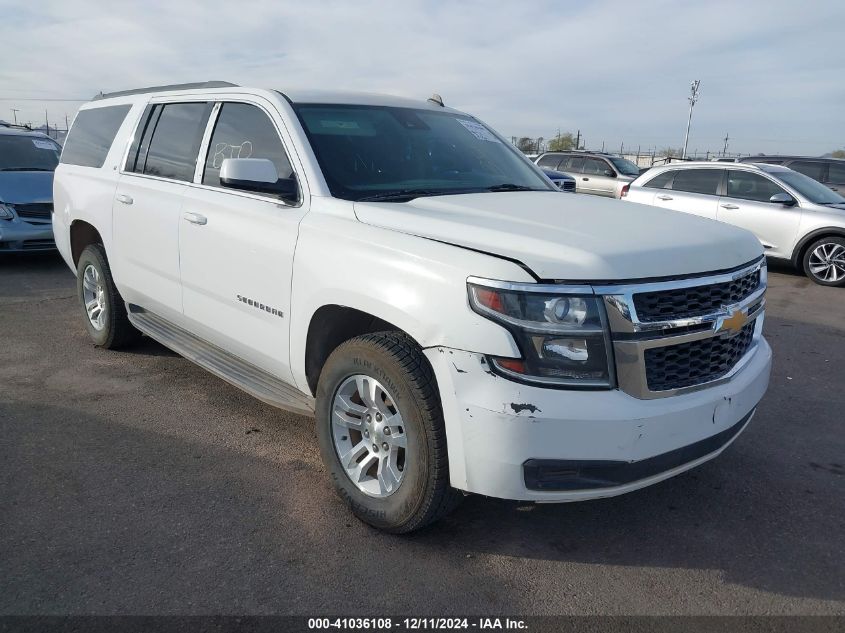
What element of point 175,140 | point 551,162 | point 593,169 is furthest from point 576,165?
point 175,140

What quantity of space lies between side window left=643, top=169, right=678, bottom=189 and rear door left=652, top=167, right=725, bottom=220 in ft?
0.25

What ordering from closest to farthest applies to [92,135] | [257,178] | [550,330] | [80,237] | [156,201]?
1. [550,330]
2. [257,178]
3. [156,201]
4. [92,135]
5. [80,237]

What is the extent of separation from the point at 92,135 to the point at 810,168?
511 inches

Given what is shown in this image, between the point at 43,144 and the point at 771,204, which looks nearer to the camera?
the point at 771,204

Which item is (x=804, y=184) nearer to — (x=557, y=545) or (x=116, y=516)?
(x=557, y=545)

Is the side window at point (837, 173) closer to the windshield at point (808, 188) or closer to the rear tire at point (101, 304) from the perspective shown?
the windshield at point (808, 188)

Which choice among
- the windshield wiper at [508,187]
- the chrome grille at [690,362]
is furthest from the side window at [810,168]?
the chrome grille at [690,362]

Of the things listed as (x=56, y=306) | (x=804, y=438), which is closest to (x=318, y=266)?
(x=804, y=438)

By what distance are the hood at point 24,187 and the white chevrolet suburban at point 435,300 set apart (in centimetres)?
569

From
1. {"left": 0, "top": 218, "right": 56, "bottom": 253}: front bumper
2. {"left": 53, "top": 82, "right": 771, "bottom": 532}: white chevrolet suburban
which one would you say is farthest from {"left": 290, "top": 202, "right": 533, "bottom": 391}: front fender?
{"left": 0, "top": 218, "right": 56, "bottom": 253}: front bumper

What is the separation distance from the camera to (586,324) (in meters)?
2.55

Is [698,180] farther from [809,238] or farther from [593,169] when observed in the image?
[593,169]

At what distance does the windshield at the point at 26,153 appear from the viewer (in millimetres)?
9875

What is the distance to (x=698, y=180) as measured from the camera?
1120cm
